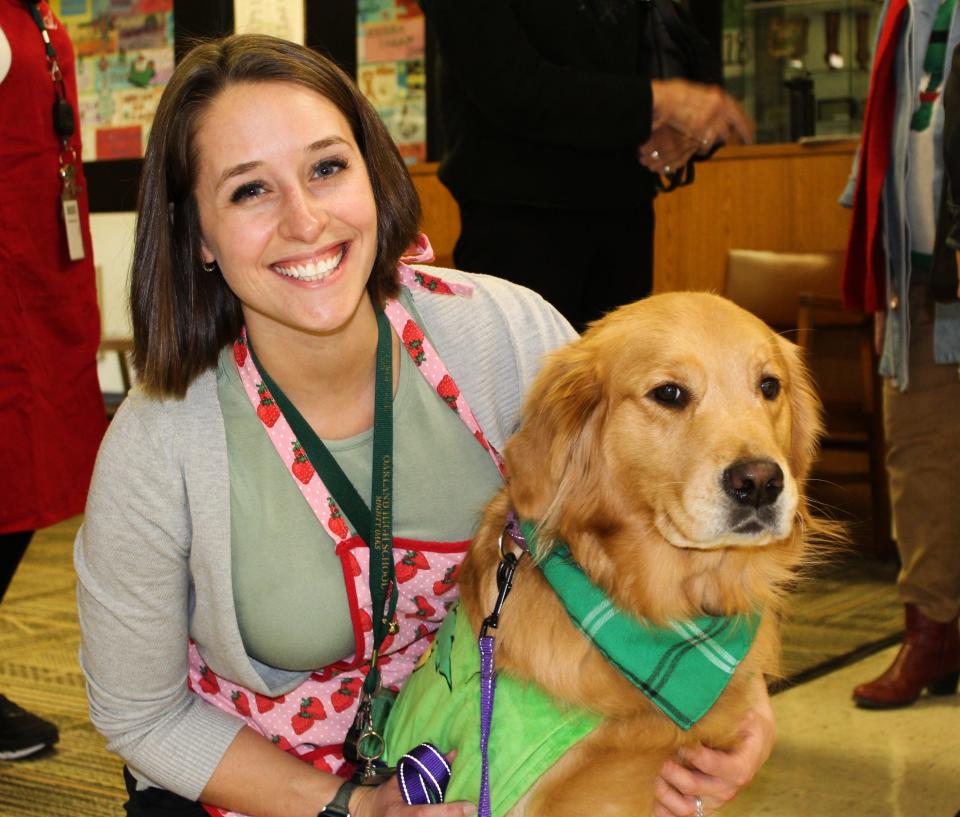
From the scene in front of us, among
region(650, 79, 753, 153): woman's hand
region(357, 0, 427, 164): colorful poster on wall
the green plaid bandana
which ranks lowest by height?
the green plaid bandana

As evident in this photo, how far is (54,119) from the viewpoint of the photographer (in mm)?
2539

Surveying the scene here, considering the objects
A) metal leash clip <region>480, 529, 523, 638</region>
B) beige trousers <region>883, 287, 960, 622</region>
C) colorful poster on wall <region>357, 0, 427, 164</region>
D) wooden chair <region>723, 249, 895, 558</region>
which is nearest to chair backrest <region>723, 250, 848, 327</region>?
wooden chair <region>723, 249, 895, 558</region>

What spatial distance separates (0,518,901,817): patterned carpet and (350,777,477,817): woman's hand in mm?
1008

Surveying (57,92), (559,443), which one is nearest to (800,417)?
(559,443)

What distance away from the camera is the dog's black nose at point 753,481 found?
1.46 meters

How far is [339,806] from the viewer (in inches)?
63.8

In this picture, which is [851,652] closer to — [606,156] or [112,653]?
[606,156]

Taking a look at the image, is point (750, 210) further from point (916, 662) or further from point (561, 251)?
point (561, 251)

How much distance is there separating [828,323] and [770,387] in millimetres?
3132

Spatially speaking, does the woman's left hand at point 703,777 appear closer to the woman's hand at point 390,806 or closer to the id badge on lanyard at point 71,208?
the woman's hand at point 390,806

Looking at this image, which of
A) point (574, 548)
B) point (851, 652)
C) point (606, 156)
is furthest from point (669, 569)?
point (851, 652)

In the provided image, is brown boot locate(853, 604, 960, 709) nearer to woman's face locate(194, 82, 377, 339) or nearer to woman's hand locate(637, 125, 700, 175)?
woman's hand locate(637, 125, 700, 175)

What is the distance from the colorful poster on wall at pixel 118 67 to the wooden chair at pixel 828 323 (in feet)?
13.3

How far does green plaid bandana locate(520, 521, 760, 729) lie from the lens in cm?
147
